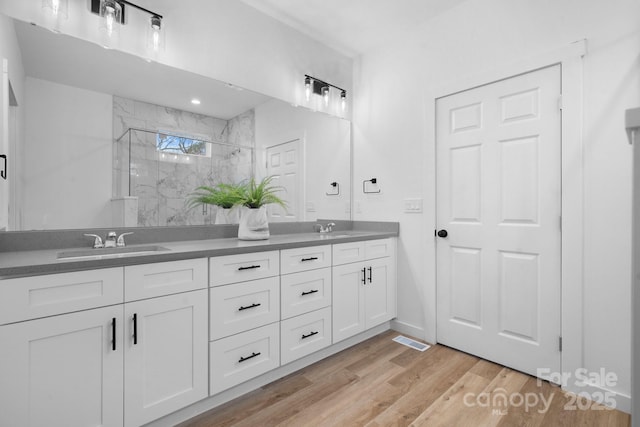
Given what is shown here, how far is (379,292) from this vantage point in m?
2.58

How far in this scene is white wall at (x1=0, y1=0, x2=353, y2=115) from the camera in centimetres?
173

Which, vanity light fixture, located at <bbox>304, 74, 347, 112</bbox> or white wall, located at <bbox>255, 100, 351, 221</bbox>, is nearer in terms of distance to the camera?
white wall, located at <bbox>255, 100, 351, 221</bbox>

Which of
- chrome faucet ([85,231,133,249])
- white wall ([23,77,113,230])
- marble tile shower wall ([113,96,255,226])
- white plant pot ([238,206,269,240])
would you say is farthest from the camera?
white plant pot ([238,206,269,240])

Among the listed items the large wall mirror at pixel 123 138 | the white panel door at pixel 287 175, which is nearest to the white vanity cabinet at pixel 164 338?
the large wall mirror at pixel 123 138

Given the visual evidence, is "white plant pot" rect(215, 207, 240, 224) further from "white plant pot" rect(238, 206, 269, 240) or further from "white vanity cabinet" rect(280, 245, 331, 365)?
"white vanity cabinet" rect(280, 245, 331, 365)

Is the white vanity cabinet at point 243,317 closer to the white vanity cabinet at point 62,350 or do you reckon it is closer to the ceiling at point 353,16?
the white vanity cabinet at point 62,350

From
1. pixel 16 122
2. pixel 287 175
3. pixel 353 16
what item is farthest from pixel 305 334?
pixel 353 16

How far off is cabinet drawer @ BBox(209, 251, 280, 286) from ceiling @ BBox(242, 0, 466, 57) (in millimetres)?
1868

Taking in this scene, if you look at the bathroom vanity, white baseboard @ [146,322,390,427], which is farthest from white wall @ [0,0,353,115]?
white baseboard @ [146,322,390,427]

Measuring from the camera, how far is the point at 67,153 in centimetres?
167

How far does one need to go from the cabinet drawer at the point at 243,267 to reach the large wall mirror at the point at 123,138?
59 centimetres

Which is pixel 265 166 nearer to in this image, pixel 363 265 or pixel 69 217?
pixel 363 265

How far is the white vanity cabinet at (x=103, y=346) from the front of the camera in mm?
1134

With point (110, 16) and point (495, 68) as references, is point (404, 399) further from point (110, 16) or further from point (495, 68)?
point (110, 16)
